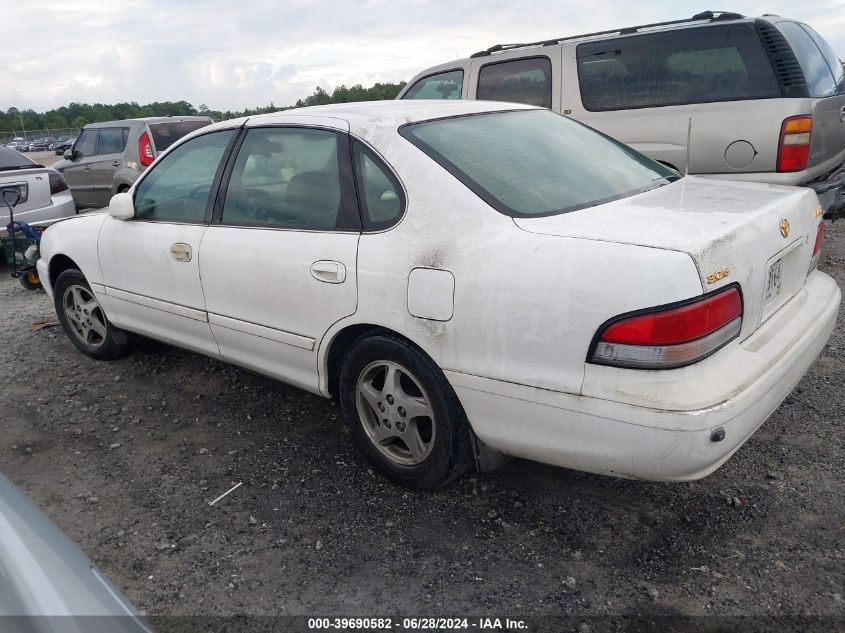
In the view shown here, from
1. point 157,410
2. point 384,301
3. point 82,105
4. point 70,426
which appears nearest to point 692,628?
point 384,301

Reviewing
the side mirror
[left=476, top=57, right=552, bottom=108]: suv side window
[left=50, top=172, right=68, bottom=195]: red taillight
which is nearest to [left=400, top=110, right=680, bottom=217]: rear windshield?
the side mirror

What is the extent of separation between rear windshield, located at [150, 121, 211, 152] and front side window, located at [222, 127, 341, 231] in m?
7.51

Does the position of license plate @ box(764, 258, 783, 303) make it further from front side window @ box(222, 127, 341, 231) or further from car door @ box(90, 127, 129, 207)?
car door @ box(90, 127, 129, 207)

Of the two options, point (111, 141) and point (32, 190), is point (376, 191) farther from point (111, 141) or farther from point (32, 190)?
point (111, 141)

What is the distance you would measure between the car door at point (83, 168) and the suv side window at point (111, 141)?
0.16 meters

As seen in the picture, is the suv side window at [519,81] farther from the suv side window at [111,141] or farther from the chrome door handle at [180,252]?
the suv side window at [111,141]

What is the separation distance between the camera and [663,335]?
2.19 metres

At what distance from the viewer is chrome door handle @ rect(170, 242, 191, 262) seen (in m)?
3.63

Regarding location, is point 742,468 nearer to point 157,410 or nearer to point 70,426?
point 157,410

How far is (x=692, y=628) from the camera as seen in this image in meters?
2.22

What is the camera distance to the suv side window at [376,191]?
2840 mm

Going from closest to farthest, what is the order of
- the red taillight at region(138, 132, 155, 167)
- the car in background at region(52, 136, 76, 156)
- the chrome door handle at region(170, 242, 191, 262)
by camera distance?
the chrome door handle at region(170, 242, 191, 262) → the red taillight at region(138, 132, 155, 167) → the car in background at region(52, 136, 76, 156)

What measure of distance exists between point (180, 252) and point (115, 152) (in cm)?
812

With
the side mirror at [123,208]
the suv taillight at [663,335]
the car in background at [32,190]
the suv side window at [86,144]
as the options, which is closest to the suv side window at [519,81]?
the side mirror at [123,208]
